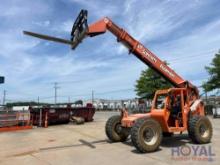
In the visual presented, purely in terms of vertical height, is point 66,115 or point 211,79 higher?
point 211,79

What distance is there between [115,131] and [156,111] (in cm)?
214

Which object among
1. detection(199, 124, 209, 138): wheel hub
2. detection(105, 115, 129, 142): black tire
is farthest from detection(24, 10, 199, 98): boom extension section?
detection(105, 115, 129, 142): black tire

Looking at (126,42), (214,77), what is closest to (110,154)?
(126,42)

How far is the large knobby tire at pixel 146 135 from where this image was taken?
943cm

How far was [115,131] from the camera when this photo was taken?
40.1 ft

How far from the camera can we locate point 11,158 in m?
9.48

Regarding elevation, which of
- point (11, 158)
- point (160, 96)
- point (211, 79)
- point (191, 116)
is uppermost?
point (211, 79)

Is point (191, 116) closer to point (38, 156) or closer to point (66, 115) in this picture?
point (38, 156)

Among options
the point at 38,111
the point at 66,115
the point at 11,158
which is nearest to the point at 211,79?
the point at 66,115

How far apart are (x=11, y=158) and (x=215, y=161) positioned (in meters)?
6.50

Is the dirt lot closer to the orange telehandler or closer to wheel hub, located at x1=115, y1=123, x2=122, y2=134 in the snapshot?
the orange telehandler

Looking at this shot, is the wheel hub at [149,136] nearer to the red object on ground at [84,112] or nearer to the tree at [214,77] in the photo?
the red object on ground at [84,112]

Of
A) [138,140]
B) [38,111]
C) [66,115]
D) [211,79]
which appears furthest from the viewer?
[211,79]

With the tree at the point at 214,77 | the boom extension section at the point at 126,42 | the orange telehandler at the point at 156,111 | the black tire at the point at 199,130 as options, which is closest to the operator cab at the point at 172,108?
the orange telehandler at the point at 156,111
